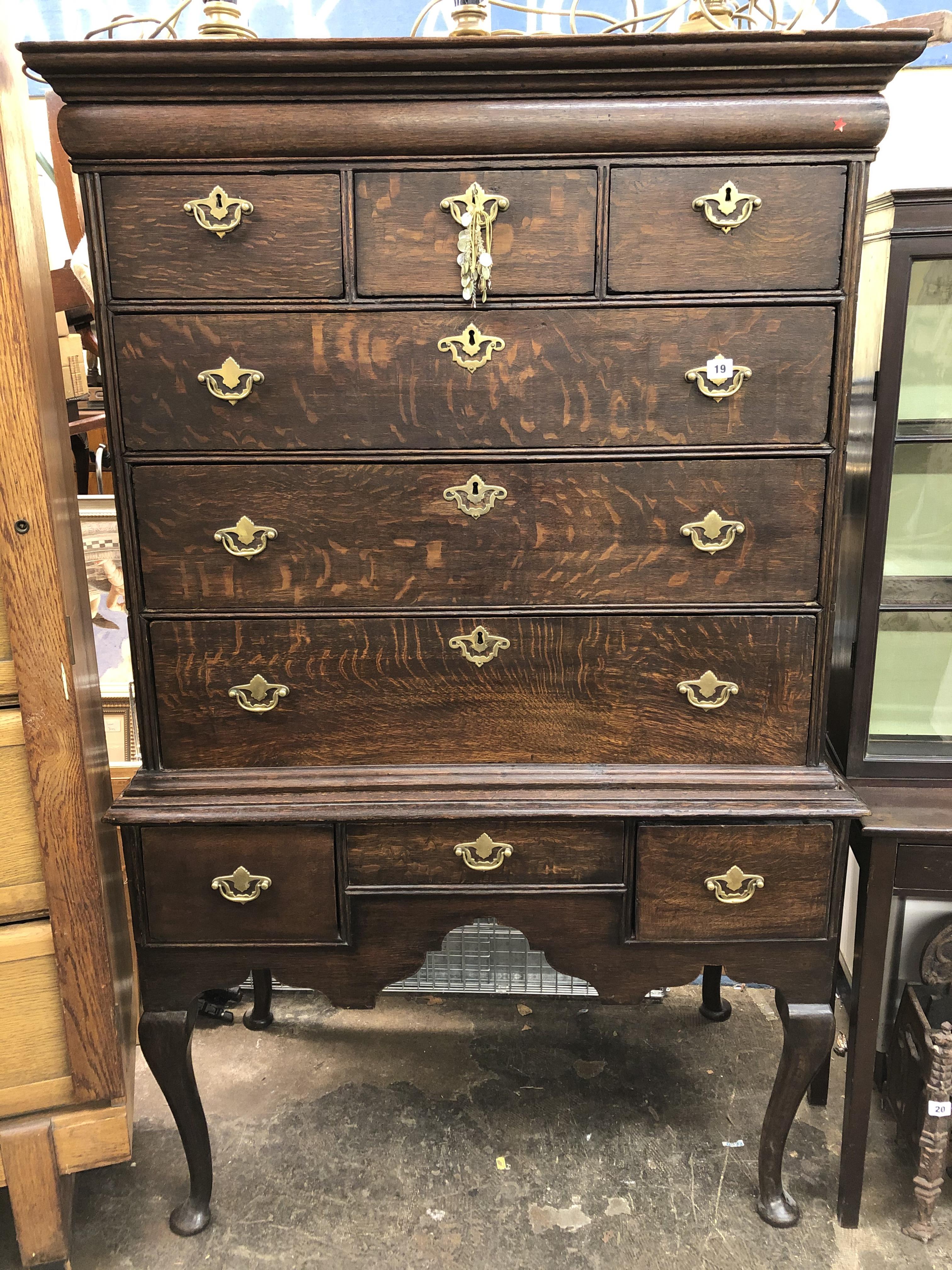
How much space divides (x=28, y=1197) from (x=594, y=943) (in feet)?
3.57

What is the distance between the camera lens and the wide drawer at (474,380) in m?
1.44

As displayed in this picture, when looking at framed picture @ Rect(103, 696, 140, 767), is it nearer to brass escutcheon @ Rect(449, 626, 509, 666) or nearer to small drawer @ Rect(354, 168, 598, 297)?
brass escutcheon @ Rect(449, 626, 509, 666)

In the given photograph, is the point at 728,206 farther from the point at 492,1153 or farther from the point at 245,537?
the point at 492,1153

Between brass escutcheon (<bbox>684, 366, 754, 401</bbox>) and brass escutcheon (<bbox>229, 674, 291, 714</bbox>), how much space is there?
828 mm

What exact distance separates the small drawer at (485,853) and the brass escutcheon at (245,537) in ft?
1.62

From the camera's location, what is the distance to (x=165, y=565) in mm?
1523

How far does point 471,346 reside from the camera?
56.9 inches

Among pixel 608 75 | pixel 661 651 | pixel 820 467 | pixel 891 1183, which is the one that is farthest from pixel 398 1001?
pixel 608 75

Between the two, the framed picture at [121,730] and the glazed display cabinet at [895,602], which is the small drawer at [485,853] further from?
the framed picture at [121,730]

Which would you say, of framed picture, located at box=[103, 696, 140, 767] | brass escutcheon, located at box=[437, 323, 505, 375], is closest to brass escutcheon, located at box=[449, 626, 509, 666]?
brass escutcheon, located at box=[437, 323, 505, 375]

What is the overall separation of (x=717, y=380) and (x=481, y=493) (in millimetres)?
407

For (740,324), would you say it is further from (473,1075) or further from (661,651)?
(473,1075)

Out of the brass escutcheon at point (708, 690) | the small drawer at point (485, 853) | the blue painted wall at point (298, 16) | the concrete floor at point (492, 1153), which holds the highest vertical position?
the blue painted wall at point (298, 16)

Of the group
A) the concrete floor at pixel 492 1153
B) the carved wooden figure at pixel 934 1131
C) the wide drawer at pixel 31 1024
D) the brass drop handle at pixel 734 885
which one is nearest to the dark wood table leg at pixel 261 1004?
the concrete floor at pixel 492 1153
